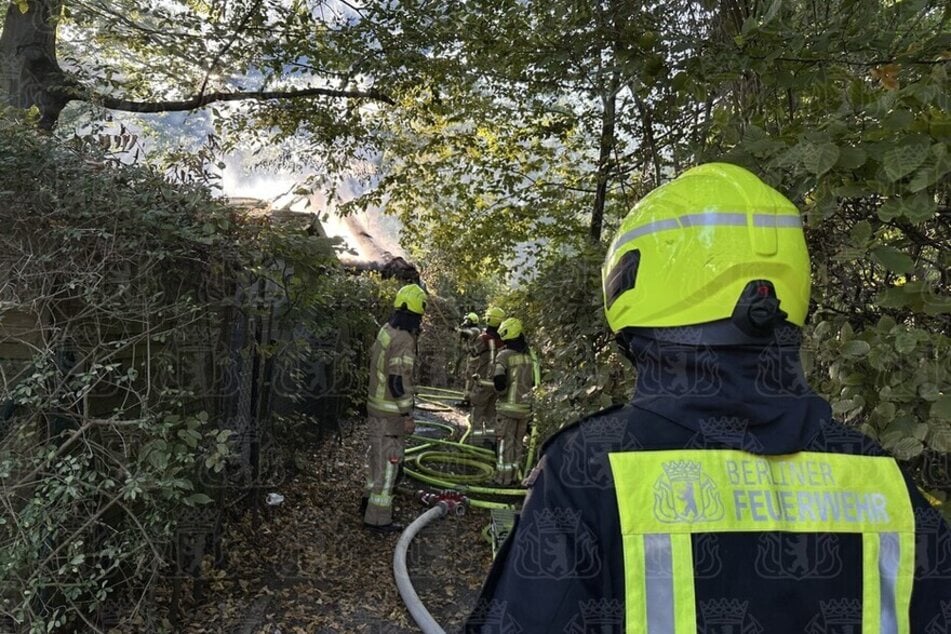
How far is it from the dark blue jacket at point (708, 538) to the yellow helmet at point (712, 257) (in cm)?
8

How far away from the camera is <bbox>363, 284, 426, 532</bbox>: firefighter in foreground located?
6.33 metres

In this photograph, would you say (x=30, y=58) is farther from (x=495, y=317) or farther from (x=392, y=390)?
(x=495, y=317)

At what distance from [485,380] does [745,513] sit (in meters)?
8.87

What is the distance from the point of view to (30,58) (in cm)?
609

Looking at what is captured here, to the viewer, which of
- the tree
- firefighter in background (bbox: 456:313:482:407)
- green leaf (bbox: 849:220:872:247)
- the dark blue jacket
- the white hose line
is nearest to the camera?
the dark blue jacket

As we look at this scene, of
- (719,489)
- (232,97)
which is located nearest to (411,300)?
(232,97)

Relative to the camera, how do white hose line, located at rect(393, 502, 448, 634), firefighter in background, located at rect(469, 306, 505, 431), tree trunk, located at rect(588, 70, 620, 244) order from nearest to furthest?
1. white hose line, located at rect(393, 502, 448, 634)
2. tree trunk, located at rect(588, 70, 620, 244)
3. firefighter in background, located at rect(469, 306, 505, 431)

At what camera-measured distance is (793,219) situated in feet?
4.10

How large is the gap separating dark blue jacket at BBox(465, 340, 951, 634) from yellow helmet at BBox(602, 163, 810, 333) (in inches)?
3.3

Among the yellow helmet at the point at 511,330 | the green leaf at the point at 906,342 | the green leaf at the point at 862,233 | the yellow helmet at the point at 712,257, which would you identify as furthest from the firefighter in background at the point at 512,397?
the yellow helmet at the point at 712,257

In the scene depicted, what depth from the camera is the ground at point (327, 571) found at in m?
4.26

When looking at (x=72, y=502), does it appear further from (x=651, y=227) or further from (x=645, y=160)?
(x=645, y=160)

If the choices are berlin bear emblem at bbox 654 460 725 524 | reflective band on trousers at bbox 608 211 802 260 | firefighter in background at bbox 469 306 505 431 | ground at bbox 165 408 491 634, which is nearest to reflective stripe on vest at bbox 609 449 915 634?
berlin bear emblem at bbox 654 460 725 524

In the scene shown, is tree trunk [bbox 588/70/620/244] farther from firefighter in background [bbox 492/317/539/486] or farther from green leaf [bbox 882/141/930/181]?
green leaf [bbox 882/141/930/181]
